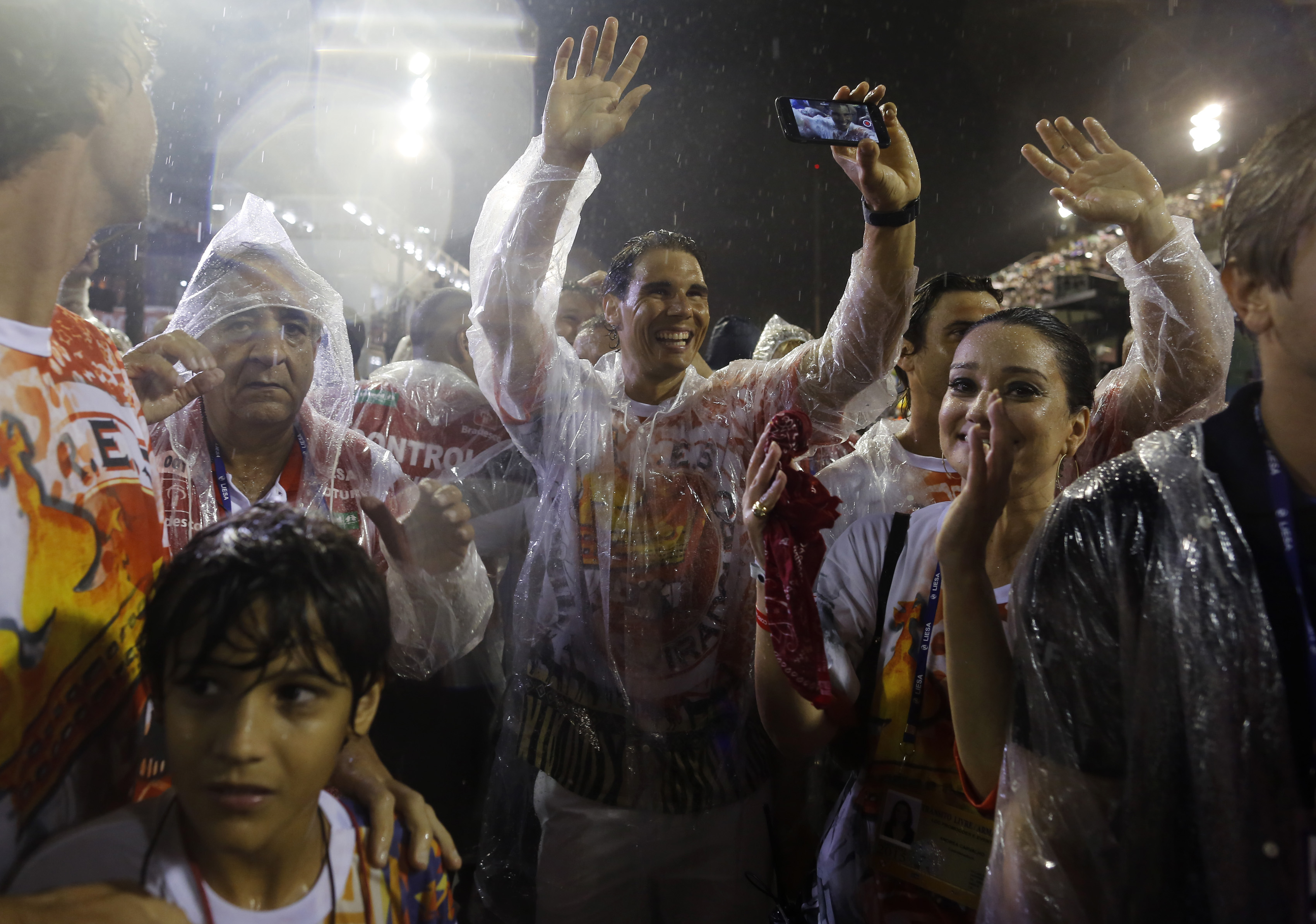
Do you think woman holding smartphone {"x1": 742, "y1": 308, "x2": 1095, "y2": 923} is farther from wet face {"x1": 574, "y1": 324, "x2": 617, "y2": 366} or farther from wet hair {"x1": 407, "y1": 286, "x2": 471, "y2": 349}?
wet hair {"x1": 407, "y1": 286, "x2": 471, "y2": 349}

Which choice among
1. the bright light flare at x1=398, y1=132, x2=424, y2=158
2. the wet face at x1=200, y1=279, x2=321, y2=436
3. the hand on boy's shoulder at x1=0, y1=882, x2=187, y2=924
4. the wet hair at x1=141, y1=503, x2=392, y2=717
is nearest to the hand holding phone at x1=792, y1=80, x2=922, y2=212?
the wet face at x1=200, y1=279, x2=321, y2=436

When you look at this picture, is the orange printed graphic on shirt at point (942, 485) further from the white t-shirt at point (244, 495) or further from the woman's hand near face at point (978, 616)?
the white t-shirt at point (244, 495)

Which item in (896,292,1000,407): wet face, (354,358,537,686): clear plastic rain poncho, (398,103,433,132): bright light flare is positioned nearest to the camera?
(354,358,537,686): clear plastic rain poncho

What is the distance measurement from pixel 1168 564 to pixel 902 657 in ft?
2.05

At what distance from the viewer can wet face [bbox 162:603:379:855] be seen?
2.97 ft

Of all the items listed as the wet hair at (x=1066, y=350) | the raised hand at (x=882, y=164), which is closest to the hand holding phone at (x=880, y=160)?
the raised hand at (x=882, y=164)

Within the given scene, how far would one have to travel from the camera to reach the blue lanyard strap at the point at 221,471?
1.74m

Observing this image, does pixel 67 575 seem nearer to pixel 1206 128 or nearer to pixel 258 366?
pixel 258 366

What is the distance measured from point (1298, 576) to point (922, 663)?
666 mm

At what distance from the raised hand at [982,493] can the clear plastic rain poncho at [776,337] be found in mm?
2587

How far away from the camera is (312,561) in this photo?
1.00 m

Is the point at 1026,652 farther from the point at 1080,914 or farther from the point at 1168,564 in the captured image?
the point at 1080,914

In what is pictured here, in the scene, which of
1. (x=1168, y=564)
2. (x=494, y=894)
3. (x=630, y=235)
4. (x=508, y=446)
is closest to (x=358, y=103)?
(x=630, y=235)

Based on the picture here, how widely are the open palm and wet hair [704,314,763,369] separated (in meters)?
2.31
